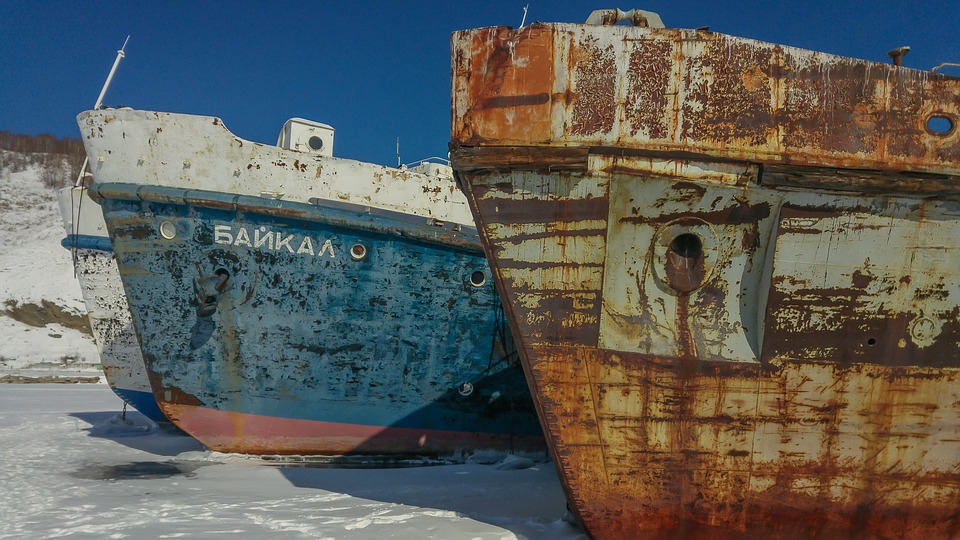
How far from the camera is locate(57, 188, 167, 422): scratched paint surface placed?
8.20 metres

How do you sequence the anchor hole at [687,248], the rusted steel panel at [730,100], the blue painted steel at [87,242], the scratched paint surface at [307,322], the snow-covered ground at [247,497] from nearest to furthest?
the rusted steel panel at [730,100]
the anchor hole at [687,248]
the snow-covered ground at [247,497]
the scratched paint surface at [307,322]
the blue painted steel at [87,242]

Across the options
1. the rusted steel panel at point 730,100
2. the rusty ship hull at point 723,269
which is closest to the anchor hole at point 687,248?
the rusty ship hull at point 723,269

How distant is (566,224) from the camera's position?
329cm

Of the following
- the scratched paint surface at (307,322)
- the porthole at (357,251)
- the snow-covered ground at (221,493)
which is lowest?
the snow-covered ground at (221,493)

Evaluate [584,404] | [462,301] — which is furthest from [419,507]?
[462,301]

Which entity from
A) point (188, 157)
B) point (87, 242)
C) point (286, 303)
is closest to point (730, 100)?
point (286, 303)

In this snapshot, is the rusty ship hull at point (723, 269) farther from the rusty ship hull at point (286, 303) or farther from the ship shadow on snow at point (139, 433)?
the ship shadow on snow at point (139, 433)

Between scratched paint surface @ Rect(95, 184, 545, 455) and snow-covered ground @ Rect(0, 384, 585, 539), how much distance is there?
50 centimetres

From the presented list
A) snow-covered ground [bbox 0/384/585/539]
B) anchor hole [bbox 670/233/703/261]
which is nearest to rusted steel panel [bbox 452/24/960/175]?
anchor hole [bbox 670/233/703/261]

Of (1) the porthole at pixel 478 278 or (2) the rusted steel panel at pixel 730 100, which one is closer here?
(2) the rusted steel panel at pixel 730 100

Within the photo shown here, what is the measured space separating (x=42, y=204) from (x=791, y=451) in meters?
51.3

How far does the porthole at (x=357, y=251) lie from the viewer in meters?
6.09

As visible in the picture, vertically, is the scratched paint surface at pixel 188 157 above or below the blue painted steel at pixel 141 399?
above

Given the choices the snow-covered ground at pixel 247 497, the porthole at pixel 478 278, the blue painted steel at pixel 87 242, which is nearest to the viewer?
the snow-covered ground at pixel 247 497
